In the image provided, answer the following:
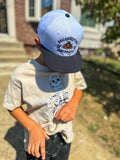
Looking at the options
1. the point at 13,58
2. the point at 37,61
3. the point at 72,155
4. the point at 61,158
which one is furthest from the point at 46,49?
the point at 13,58

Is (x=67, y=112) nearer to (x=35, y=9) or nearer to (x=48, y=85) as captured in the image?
(x=48, y=85)

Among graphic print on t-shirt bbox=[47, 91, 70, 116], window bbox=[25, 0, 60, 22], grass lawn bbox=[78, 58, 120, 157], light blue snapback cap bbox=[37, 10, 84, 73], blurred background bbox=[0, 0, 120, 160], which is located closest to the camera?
light blue snapback cap bbox=[37, 10, 84, 73]

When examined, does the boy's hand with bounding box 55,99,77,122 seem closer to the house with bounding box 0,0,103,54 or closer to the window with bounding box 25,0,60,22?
the house with bounding box 0,0,103,54

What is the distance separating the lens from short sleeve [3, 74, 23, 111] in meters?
0.98

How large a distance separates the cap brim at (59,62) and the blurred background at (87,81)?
598mm

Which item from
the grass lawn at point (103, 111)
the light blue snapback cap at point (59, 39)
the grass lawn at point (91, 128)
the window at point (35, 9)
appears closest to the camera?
the light blue snapback cap at point (59, 39)

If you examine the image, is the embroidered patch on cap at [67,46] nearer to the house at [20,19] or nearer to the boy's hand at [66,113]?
the boy's hand at [66,113]

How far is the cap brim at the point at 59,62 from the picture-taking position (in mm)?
959

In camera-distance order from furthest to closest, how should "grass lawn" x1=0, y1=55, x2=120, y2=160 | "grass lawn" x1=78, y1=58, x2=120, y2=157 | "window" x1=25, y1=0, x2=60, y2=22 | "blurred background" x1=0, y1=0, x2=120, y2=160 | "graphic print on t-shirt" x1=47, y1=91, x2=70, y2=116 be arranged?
"window" x1=25, y1=0, x2=60, y2=22, "grass lawn" x1=78, y1=58, x2=120, y2=157, "blurred background" x1=0, y1=0, x2=120, y2=160, "grass lawn" x1=0, y1=55, x2=120, y2=160, "graphic print on t-shirt" x1=47, y1=91, x2=70, y2=116

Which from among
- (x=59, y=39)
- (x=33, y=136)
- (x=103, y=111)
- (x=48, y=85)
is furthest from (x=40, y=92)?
(x=103, y=111)

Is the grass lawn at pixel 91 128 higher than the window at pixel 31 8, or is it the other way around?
the window at pixel 31 8

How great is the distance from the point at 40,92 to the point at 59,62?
0.92 ft

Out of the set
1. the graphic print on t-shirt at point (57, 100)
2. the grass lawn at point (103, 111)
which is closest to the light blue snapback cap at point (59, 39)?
the graphic print on t-shirt at point (57, 100)

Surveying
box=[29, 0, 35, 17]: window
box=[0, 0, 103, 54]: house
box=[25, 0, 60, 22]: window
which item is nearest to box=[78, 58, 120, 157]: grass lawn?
box=[0, 0, 103, 54]: house
